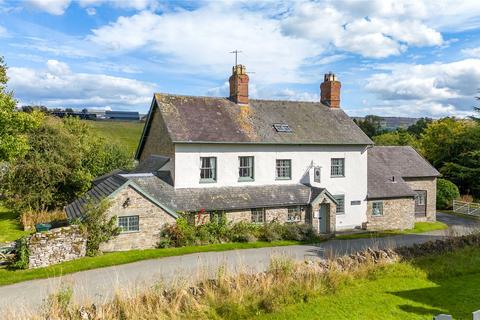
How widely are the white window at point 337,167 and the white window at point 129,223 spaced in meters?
14.8

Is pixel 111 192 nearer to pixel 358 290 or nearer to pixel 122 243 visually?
pixel 122 243

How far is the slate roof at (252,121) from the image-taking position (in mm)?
24219

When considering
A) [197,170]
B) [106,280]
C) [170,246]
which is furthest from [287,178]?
[106,280]

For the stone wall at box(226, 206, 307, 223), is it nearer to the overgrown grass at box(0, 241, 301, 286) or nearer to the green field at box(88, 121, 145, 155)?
the overgrown grass at box(0, 241, 301, 286)

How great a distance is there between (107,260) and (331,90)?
2170 cm

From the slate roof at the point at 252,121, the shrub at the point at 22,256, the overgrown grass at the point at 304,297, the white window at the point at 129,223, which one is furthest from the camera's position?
the slate roof at the point at 252,121

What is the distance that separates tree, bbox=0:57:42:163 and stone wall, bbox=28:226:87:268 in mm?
6158

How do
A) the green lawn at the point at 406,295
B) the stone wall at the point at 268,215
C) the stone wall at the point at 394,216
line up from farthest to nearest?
1. the stone wall at the point at 394,216
2. the stone wall at the point at 268,215
3. the green lawn at the point at 406,295

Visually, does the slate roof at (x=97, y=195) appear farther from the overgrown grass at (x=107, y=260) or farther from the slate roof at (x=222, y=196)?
the overgrown grass at (x=107, y=260)

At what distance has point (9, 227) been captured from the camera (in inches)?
1033

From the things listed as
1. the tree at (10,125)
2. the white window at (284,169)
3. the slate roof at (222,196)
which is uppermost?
the tree at (10,125)

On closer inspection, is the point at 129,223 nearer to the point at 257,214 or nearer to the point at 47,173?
the point at 257,214

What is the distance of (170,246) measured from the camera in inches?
804

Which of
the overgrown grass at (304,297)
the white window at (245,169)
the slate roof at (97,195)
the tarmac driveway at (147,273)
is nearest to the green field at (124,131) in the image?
the white window at (245,169)
